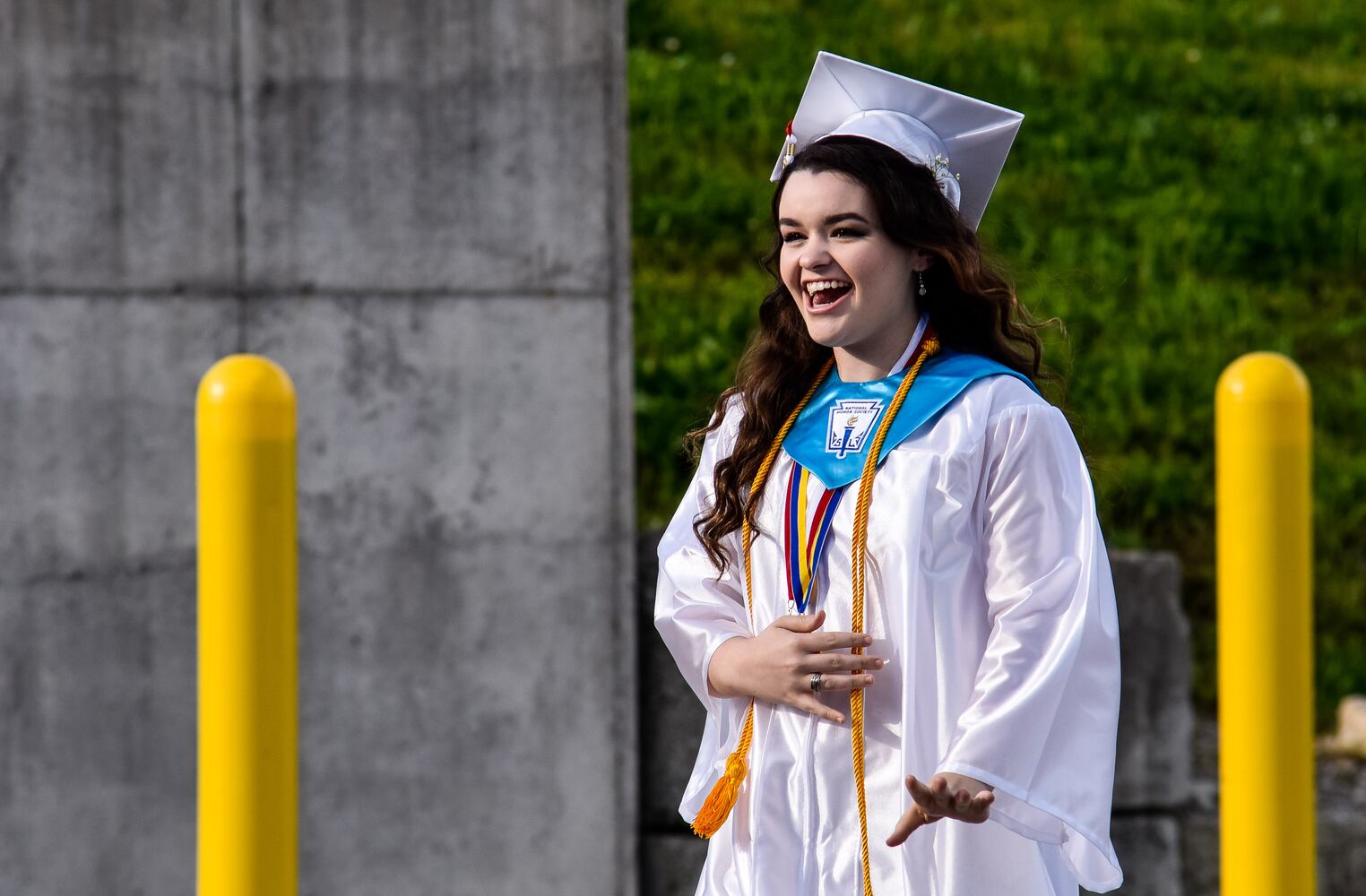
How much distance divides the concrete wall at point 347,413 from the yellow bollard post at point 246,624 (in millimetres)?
1745

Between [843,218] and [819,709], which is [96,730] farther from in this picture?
[843,218]

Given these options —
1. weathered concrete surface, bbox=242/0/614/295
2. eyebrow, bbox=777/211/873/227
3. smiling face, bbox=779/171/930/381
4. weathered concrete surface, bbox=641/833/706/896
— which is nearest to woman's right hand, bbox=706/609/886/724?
smiling face, bbox=779/171/930/381

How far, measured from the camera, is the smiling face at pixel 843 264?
2.44 meters

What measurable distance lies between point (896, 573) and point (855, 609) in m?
0.08

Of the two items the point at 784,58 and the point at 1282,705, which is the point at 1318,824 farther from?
the point at 784,58

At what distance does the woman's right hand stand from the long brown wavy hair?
0.19 meters

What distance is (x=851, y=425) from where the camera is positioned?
96.7 inches

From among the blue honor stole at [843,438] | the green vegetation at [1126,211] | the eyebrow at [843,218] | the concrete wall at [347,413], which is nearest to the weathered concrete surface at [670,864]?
the concrete wall at [347,413]

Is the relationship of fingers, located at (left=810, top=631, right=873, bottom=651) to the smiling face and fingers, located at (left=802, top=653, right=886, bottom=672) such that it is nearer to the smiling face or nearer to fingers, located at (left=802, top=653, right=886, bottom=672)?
fingers, located at (left=802, top=653, right=886, bottom=672)

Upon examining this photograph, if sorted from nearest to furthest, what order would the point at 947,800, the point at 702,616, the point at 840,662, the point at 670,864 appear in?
1. the point at 947,800
2. the point at 840,662
3. the point at 702,616
4. the point at 670,864

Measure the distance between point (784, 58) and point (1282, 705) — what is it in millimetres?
6232

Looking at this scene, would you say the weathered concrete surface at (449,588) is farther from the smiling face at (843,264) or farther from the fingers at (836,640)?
the fingers at (836,640)

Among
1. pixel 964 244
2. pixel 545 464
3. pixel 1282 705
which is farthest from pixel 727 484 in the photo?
pixel 545 464

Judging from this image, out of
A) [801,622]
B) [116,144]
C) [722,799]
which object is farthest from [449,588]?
[801,622]
